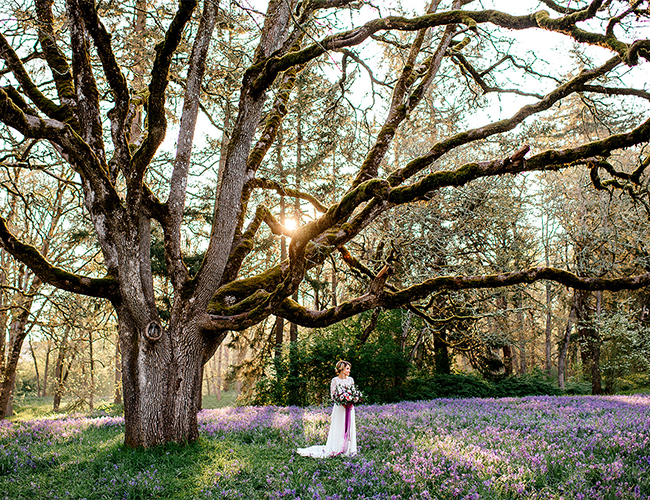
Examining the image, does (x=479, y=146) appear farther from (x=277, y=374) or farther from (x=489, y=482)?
(x=489, y=482)

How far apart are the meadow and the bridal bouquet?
82 cm

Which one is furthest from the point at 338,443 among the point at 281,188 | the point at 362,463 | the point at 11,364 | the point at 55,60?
the point at 11,364

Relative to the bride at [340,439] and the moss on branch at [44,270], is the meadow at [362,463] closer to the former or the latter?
the bride at [340,439]

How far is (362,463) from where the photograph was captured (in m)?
6.18

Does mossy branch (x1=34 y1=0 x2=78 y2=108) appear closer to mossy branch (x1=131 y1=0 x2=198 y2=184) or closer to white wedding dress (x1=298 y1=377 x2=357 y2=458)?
mossy branch (x1=131 y1=0 x2=198 y2=184)

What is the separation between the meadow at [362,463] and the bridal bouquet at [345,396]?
0.82 metres

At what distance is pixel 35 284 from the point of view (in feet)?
51.4

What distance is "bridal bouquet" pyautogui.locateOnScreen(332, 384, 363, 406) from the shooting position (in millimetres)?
7477

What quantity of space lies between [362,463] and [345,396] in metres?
1.49

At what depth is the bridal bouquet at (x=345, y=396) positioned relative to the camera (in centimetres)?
748

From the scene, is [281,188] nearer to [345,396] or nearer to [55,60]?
[345,396]

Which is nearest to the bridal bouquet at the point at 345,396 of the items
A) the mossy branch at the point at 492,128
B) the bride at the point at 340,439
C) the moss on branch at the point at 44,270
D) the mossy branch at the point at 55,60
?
the bride at the point at 340,439

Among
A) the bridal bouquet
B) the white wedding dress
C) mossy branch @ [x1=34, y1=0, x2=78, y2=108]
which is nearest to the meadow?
the white wedding dress

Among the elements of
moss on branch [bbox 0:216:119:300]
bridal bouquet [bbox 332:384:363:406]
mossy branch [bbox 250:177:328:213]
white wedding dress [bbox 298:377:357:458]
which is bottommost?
white wedding dress [bbox 298:377:357:458]
